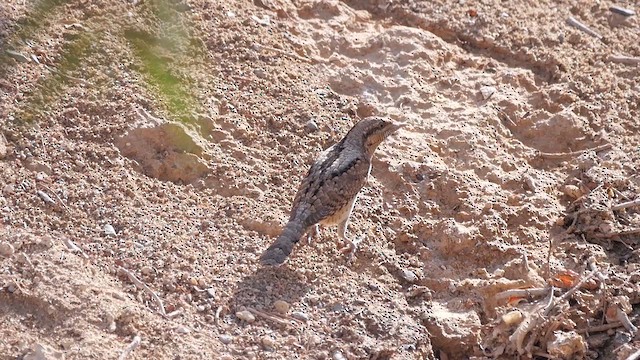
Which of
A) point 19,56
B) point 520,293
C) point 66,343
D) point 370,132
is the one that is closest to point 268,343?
point 66,343

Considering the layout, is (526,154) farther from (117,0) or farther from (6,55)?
(6,55)

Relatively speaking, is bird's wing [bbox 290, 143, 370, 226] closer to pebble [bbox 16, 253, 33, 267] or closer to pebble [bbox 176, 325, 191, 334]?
Answer: pebble [bbox 176, 325, 191, 334]

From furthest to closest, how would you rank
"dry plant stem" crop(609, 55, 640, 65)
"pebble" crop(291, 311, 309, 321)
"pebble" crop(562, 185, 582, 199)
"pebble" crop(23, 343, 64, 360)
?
"dry plant stem" crop(609, 55, 640, 65) → "pebble" crop(562, 185, 582, 199) → "pebble" crop(291, 311, 309, 321) → "pebble" crop(23, 343, 64, 360)

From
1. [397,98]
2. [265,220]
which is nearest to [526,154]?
[397,98]

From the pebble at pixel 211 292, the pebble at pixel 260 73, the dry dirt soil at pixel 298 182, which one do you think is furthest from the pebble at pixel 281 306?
the pebble at pixel 260 73

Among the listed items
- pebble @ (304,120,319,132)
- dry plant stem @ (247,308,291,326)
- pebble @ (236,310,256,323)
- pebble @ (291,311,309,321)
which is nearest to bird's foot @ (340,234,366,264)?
pebble @ (291,311,309,321)

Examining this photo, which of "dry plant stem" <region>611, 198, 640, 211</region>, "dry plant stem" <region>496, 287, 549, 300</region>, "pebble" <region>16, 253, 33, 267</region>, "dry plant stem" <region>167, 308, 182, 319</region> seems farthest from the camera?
"dry plant stem" <region>611, 198, 640, 211</region>
